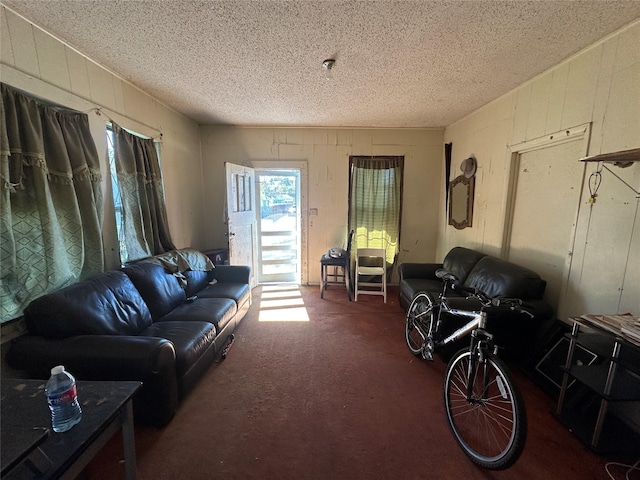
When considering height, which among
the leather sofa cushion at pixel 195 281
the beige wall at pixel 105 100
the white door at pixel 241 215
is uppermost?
the beige wall at pixel 105 100

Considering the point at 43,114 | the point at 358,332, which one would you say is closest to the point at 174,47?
the point at 43,114

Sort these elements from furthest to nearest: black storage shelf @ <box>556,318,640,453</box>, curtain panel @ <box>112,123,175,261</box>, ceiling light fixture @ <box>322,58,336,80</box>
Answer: curtain panel @ <box>112,123,175,261</box>
ceiling light fixture @ <box>322,58,336,80</box>
black storage shelf @ <box>556,318,640,453</box>

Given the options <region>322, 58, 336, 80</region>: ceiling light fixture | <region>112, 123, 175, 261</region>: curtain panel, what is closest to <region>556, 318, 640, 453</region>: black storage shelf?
<region>322, 58, 336, 80</region>: ceiling light fixture

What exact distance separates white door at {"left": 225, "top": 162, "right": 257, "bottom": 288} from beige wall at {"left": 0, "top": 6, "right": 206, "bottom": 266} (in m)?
0.71

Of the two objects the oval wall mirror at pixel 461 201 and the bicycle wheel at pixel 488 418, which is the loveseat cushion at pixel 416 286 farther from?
the bicycle wheel at pixel 488 418

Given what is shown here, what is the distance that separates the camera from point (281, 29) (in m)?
1.76

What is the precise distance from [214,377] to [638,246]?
3120 mm

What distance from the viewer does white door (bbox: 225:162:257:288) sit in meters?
3.61

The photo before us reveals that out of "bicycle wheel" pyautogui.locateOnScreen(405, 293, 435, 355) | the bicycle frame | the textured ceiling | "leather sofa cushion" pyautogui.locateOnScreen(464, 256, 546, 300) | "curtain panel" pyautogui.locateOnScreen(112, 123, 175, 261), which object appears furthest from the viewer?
"curtain panel" pyautogui.locateOnScreen(112, 123, 175, 261)

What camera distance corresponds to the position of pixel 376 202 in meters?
4.40

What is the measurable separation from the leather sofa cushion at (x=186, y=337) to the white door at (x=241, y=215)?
153 centimetres

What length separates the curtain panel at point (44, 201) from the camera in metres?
1.58

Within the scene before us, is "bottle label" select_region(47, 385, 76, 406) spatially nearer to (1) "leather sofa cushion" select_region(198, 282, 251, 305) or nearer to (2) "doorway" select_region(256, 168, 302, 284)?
(1) "leather sofa cushion" select_region(198, 282, 251, 305)

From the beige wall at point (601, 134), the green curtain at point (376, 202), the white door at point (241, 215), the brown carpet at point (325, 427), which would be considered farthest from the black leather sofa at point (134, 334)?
the beige wall at point (601, 134)
